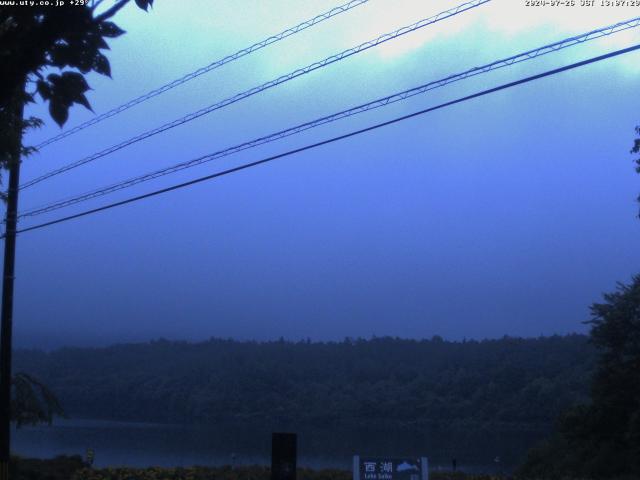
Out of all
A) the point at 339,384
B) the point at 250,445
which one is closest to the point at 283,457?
the point at 250,445

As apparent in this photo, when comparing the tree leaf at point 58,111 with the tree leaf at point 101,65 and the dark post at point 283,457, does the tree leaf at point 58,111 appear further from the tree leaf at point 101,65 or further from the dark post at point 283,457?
the dark post at point 283,457

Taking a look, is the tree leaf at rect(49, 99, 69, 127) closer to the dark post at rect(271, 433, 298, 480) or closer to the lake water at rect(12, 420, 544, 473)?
the dark post at rect(271, 433, 298, 480)

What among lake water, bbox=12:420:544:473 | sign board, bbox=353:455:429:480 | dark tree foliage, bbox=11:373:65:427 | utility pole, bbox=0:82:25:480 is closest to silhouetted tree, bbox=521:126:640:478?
lake water, bbox=12:420:544:473

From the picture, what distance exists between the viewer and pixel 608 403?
80.7 feet

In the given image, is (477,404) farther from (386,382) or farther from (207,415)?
(207,415)

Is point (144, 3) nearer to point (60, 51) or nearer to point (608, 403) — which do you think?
point (60, 51)

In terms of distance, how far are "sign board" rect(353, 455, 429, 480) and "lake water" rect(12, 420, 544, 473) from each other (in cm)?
907

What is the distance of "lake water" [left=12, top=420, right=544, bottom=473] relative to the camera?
25.0 metres

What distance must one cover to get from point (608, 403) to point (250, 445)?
1371 centimetres

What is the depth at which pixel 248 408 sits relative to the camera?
4350 centimetres

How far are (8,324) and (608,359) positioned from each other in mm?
17715

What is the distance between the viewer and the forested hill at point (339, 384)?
3866 centimetres

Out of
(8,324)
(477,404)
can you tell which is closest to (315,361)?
(477,404)

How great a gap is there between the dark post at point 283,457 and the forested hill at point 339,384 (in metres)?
24.1
